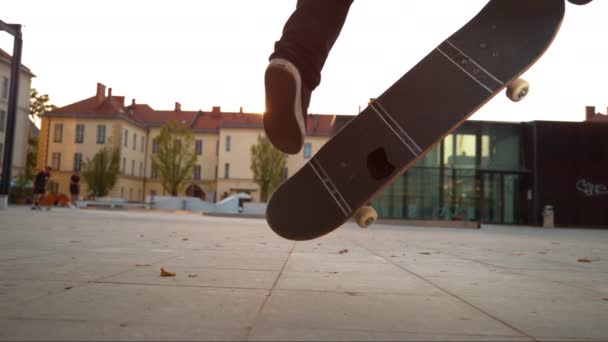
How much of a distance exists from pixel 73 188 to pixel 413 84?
19.1 m

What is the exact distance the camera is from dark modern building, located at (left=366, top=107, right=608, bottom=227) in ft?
73.2

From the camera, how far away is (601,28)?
2.18 meters

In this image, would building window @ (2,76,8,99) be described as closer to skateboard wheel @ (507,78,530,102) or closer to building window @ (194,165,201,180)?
building window @ (194,165,201,180)

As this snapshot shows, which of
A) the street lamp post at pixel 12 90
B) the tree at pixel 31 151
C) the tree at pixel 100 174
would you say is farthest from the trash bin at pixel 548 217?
the tree at pixel 31 151

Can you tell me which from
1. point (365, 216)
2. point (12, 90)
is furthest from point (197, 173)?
point (365, 216)

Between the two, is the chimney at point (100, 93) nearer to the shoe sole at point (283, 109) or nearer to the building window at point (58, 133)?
the building window at point (58, 133)

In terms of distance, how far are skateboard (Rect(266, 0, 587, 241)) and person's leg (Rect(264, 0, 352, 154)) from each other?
13.2 inches

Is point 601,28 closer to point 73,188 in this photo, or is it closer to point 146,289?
point 146,289

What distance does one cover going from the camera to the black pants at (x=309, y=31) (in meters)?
2.09

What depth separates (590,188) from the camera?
22.8 m

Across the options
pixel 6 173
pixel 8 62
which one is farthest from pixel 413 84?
pixel 8 62

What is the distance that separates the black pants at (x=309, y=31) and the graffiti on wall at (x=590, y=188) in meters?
24.2

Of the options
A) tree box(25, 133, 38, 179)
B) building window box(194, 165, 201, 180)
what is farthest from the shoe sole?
tree box(25, 133, 38, 179)

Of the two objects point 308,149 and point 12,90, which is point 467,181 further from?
point 308,149
